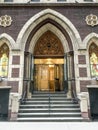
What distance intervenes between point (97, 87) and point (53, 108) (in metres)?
2.94

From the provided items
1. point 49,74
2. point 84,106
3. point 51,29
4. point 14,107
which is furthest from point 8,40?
point 84,106

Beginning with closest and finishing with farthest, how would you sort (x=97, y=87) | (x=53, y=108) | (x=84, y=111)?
(x=84, y=111), (x=53, y=108), (x=97, y=87)

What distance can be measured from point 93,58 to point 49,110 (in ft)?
15.4

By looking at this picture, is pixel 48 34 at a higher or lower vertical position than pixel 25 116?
higher

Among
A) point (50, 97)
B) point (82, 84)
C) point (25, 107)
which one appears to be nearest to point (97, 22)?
point (82, 84)

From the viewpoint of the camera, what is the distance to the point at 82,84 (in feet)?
31.9

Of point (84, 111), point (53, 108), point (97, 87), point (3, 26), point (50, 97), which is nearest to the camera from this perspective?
point (84, 111)

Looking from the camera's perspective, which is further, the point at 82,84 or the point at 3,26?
the point at 3,26

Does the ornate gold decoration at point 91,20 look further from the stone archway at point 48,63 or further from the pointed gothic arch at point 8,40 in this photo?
the pointed gothic arch at point 8,40

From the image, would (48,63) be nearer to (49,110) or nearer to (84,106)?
(49,110)

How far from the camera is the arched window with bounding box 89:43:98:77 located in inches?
406

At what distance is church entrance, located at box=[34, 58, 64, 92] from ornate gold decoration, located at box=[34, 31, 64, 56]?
62 centimetres

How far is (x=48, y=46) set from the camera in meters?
11.5

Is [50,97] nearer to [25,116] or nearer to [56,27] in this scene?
[25,116]
